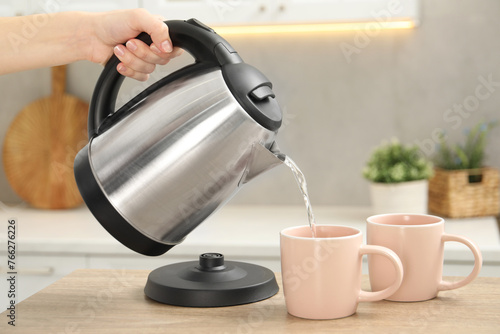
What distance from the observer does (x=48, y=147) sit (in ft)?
7.20

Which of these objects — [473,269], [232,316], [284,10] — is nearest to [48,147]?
[284,10]

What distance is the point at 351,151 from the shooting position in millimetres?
2186

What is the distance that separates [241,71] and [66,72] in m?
1.69

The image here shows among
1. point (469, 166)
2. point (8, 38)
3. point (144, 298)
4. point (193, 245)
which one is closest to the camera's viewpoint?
point (144, 298)

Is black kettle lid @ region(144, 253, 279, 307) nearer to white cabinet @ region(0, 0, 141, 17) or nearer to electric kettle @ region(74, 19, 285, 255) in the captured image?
electric kettle @ region(74, 19, 285, 255)

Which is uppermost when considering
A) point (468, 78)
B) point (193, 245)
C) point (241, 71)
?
point (468, 78)

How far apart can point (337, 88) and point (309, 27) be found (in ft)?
0.76

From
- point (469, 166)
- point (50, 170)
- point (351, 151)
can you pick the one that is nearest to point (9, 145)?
point (50, 170)

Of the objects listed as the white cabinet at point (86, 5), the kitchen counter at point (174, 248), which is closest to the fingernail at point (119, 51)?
the kitchen counter at point (174, 248)

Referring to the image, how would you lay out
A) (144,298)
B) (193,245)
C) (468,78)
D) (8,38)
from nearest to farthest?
(144,298)
(8,38)
(193,245)
(468,78)

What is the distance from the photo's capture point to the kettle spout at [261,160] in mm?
771

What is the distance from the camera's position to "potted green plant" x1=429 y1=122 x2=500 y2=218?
6.16 feet

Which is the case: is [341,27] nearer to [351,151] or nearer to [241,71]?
[351,151]

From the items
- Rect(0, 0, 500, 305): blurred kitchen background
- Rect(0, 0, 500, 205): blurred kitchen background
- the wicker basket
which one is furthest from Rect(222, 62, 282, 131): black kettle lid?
Rect(0, 0, 500, 205): blurred kitchen background
